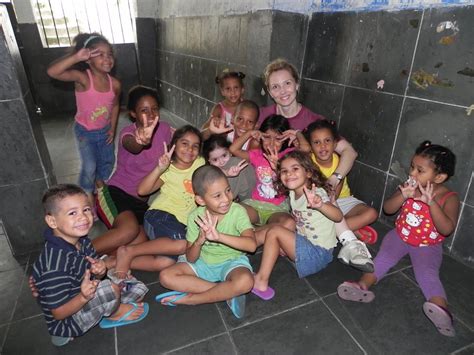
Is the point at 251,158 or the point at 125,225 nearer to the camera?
the point at 125,225

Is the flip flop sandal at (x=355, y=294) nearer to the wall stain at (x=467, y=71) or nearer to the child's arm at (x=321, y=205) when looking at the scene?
the child's arm at (x=321, y=205)

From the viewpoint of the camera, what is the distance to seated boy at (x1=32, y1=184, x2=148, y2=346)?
5.30 feet

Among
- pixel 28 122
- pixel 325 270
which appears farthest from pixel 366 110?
pixel 28 122

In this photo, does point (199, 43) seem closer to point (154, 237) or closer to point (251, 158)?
point (251, 158)

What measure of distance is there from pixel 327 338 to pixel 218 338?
0.62m

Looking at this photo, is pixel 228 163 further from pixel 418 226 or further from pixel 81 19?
pixel 81 19

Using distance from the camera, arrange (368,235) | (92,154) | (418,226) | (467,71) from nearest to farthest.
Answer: (467,71) → (418,226) → (368,235) → (92,154)

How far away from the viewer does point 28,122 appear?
2.34 metres

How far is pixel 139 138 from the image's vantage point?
2396mm

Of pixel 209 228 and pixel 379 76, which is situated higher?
pixel 379 76

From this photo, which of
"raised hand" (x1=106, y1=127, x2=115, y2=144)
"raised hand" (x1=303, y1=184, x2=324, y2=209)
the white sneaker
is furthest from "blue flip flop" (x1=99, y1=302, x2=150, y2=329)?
"raised hand" (x1=106, y1=127, x2=115, y2=144)

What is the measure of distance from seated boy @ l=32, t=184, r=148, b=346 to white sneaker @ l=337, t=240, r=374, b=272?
4.93ft

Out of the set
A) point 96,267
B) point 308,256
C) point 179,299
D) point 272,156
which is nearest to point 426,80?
point 272,156

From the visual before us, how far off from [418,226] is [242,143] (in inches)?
56.7
